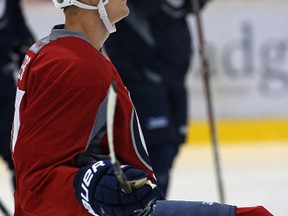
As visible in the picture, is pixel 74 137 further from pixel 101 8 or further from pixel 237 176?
pixel 237 176

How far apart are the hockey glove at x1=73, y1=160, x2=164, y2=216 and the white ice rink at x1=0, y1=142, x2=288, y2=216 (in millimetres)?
2545

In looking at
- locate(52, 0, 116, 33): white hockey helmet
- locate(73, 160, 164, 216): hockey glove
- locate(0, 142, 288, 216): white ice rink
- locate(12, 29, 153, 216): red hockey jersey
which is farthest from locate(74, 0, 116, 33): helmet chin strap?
locate(0, 142, 288, 216): white ice rink

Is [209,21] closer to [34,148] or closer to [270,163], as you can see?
[270,163]

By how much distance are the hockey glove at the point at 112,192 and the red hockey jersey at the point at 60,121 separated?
7 cm

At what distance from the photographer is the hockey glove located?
183cm

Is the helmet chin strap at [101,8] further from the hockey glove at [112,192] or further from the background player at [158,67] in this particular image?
the background player at [158,67]

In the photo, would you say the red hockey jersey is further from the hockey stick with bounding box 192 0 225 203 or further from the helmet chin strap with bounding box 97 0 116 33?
the hockey stick with bounding box 192 0 225 203

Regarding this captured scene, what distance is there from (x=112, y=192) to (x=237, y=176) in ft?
12.7

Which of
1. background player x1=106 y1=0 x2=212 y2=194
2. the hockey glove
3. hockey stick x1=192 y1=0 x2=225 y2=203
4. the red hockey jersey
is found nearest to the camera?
the hockey glove

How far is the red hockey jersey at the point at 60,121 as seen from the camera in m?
1.98

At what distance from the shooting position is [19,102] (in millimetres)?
2135

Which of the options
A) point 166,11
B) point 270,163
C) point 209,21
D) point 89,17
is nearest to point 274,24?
point 209,21

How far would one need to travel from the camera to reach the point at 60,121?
1.99m

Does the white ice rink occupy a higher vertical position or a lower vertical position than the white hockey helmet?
lower
